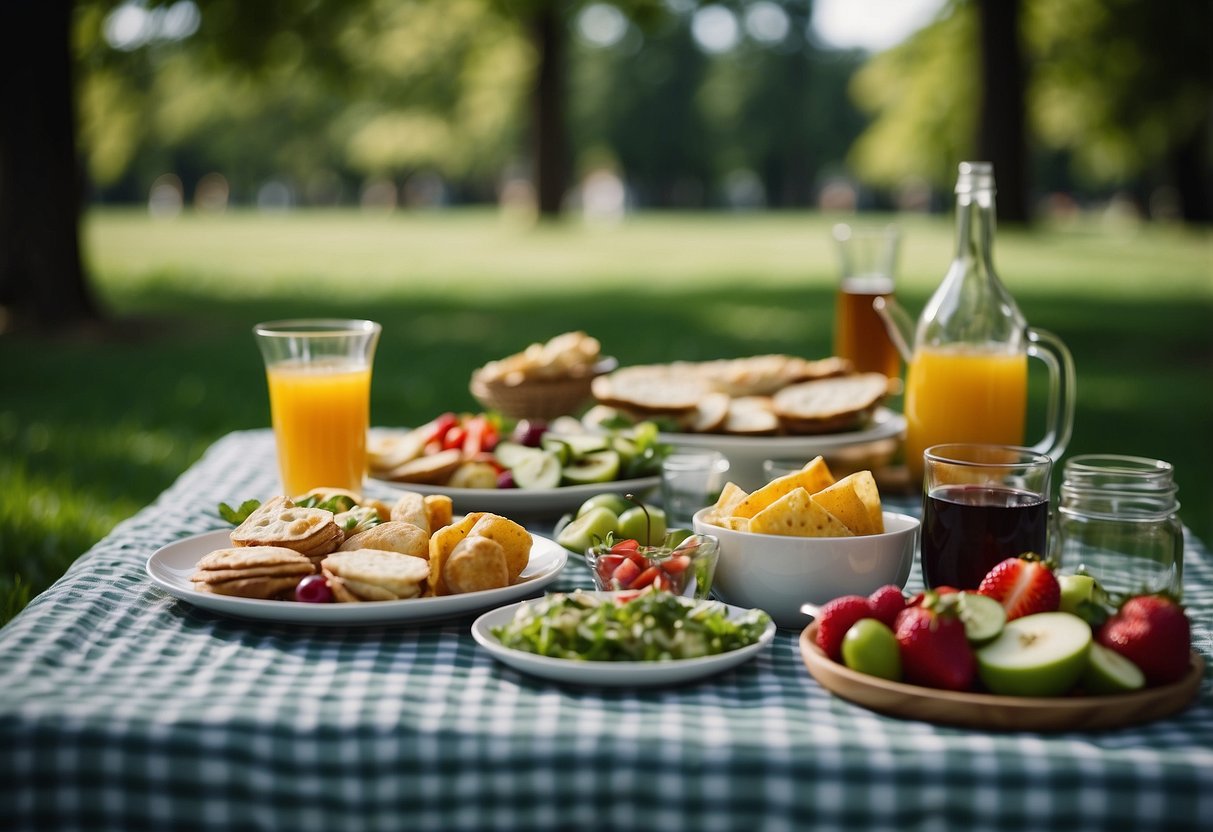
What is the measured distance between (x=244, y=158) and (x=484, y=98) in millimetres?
23967

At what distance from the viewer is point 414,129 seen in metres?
34.7

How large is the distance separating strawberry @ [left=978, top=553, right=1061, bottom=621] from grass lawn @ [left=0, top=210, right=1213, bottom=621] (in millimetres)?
2329

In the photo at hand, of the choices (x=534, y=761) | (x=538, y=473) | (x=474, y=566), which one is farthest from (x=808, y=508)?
(x=538, y=473)

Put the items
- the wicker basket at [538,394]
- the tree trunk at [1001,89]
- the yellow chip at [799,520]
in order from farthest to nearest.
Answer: the tree trunk at [1001,89] → the wicker basket at [538,394] → the yellow chip at [799,520]

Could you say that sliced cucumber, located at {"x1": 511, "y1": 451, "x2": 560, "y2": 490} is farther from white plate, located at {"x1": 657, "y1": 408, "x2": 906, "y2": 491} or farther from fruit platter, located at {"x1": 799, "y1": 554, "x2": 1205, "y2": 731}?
fruit platter, located at {"x1": 799, "y1": 554, "x2": 1205, "y2": 731}

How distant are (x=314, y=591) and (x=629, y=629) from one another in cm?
50

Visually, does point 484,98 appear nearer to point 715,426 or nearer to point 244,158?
point 244,158

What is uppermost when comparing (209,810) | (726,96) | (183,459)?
(726,96)

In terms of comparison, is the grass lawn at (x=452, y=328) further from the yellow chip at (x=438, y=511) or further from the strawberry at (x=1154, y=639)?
the strawberry at (x=1154, y=639)

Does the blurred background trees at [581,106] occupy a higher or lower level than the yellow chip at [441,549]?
higher

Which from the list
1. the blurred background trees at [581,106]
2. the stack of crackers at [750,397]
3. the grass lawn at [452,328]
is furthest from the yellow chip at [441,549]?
the blurred background trees at [581,106]

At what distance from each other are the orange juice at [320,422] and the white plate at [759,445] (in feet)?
2.35

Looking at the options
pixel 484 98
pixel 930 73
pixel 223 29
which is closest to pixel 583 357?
pixel 223 29

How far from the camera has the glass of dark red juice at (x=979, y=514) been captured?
6.23 feet
